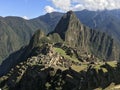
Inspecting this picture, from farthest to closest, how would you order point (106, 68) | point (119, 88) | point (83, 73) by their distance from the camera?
point (83, 73) < point (106, 68) < point (119, 88)

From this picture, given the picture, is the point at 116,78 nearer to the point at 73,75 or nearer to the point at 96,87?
the point at 96,87

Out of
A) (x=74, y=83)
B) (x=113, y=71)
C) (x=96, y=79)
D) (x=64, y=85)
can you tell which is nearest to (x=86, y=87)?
(x=96, y=79)

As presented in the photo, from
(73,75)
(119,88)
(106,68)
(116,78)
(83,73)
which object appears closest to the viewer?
(119,88)

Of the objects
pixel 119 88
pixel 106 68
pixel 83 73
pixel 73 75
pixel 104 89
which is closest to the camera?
pixel 119 88

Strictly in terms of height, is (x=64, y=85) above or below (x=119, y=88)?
below

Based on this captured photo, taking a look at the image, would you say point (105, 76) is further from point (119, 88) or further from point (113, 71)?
point (119, 88)

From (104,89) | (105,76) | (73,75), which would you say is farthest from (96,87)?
(73,75)

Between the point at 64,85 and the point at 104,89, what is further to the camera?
the point at 64,85

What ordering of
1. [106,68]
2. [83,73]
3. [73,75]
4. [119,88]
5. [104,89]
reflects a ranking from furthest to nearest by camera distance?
[73,75] < [83,73] < [106,68] < [104,89] < [119,88]

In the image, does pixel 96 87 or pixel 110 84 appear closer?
pixel 110 84
